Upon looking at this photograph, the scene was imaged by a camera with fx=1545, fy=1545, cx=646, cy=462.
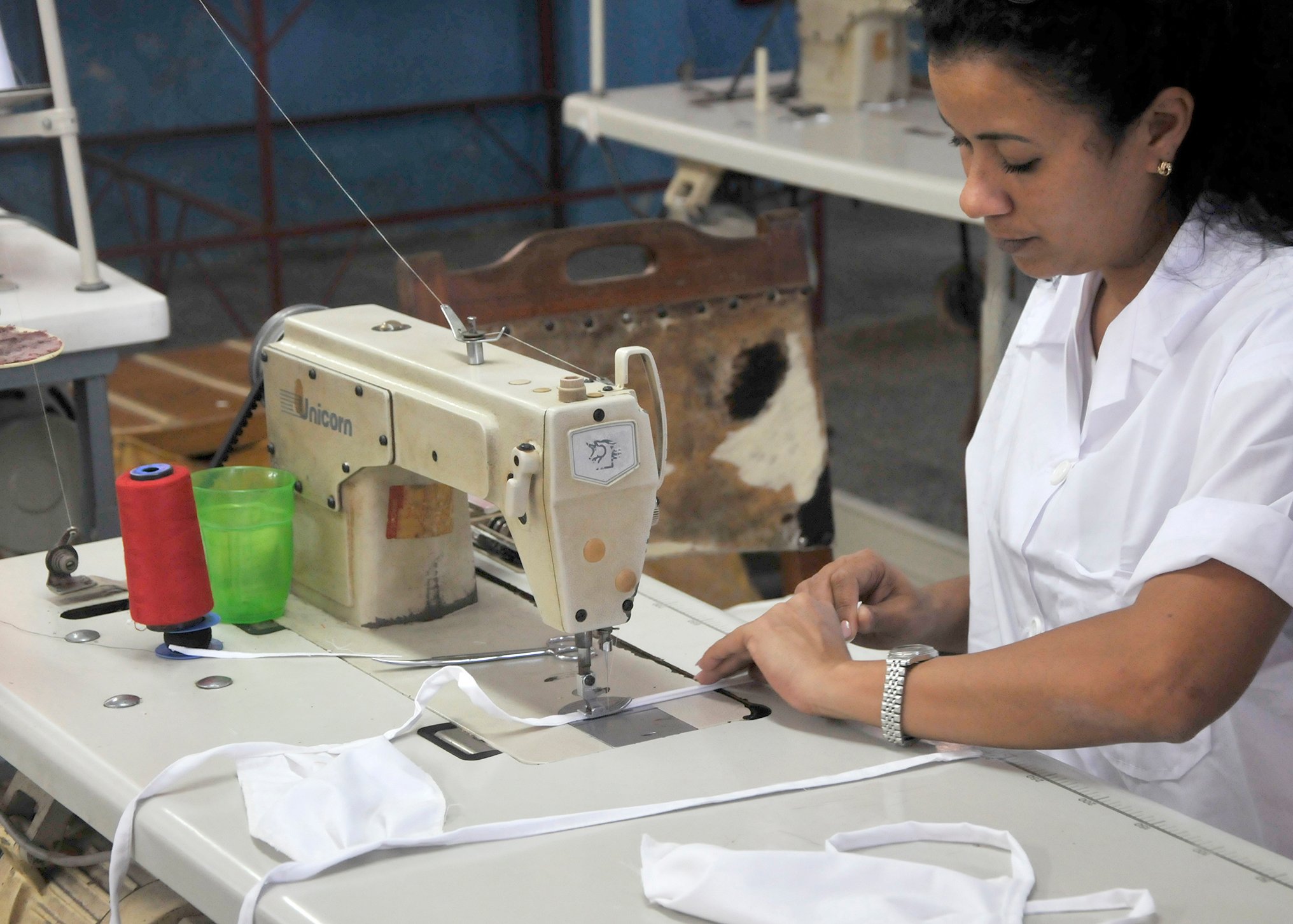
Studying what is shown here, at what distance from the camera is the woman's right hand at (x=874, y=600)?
1426 millimetres

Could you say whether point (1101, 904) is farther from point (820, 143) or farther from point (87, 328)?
point (820, 143)

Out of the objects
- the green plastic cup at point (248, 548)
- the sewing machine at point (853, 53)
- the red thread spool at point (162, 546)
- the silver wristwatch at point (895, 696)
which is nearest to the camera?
the silver wristwatch at point (895, 696)

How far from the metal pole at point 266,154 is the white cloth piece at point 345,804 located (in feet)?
15.9

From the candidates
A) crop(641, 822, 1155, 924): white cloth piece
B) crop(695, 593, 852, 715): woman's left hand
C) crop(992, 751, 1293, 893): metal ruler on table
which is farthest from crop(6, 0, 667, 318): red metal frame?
crop(641, 822, 1155, 924): white cloth piece

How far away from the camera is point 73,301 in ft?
6.80

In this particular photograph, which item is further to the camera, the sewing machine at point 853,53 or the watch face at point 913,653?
the sewing machine at point 853,53

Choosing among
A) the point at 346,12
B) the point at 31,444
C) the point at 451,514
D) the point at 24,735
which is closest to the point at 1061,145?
the point at 451,514

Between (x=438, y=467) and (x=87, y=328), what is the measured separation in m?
0.93

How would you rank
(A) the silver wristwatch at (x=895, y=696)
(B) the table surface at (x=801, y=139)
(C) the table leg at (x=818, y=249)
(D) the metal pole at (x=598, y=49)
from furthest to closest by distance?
→ (C) the table leg at (x=818, y=249), (D) the metal pole at (x=598, y=49), (B) the table surface at (x=801, y=139), (A) the silver wristwatch at (x=895, y=696)

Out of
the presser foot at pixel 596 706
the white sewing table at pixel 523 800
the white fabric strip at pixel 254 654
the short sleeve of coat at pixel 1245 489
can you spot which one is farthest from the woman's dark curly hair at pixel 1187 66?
the white fabric strip at pixel 254 654

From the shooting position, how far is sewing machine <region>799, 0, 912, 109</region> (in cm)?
379

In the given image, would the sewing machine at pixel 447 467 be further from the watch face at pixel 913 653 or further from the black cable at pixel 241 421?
the watch face at pixel 913 653

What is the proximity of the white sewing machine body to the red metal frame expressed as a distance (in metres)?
3.83

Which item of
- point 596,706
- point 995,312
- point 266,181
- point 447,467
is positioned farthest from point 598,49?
point 596,706
